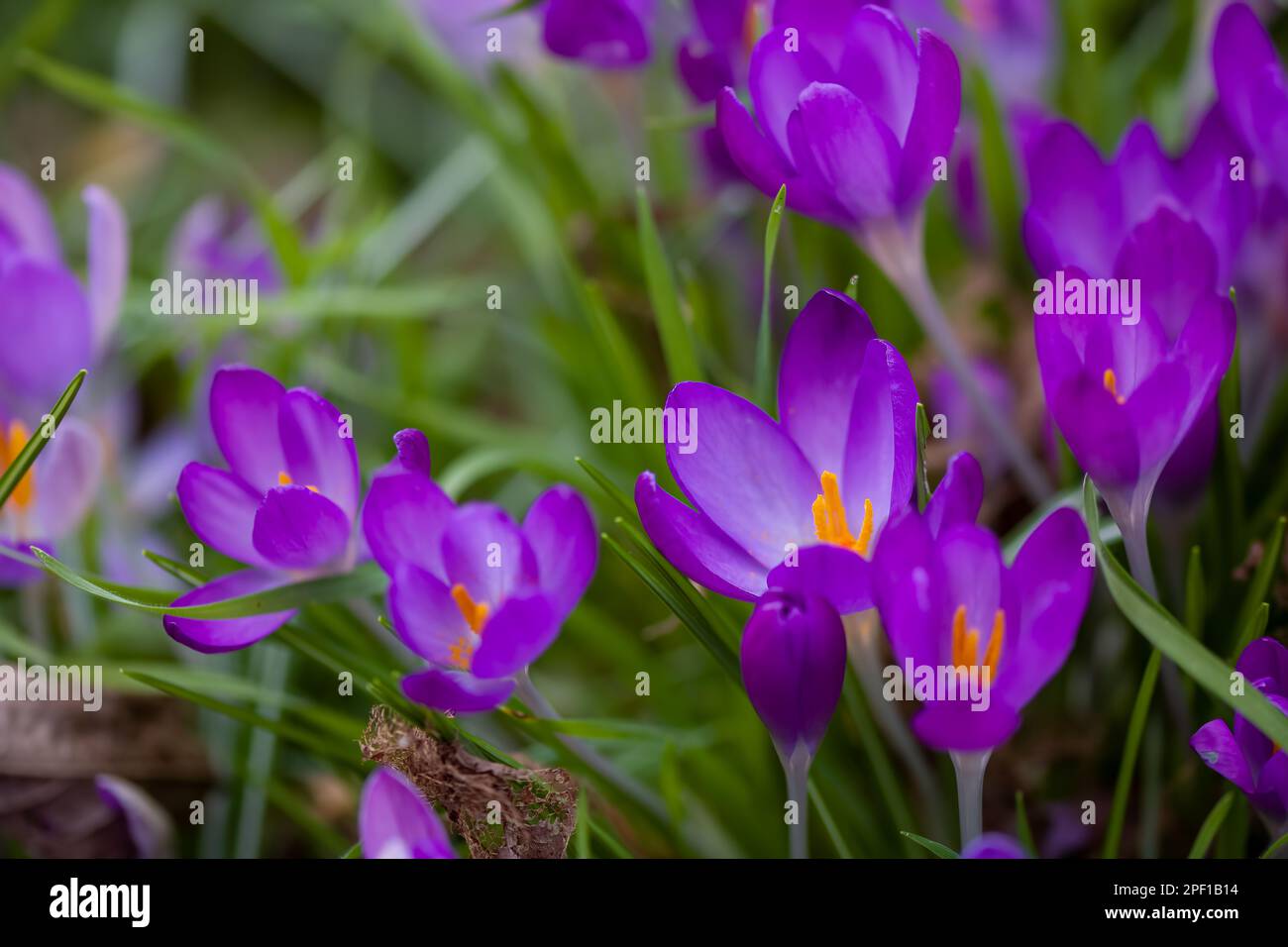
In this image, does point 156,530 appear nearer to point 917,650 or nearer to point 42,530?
point 42,530

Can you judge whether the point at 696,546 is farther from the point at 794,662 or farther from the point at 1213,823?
the point at 1213,823

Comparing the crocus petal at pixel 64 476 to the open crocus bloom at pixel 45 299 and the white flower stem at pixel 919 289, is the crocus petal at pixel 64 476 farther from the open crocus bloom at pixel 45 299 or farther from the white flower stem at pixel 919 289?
the white flower stem at pixel 919 289

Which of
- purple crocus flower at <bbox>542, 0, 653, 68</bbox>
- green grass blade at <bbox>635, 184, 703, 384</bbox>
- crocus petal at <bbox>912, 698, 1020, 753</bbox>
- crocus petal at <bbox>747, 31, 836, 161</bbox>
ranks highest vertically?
purple crocus flower at <bbox>542, 0, 653, 68</bbox>

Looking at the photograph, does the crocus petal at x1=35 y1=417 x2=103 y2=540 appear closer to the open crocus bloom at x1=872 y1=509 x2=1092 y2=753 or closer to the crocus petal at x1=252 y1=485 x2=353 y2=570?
the crocus petal at x1=252 y1=485 x2=353 y2=570

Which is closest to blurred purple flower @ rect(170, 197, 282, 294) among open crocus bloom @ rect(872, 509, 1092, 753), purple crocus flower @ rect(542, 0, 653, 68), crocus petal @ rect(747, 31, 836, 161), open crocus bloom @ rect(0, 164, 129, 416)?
open crocus bloom @ rect(0, 164, 129, 416)

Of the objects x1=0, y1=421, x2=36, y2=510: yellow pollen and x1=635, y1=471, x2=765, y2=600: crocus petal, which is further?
x1=0, y1=421, x2=36, y2=510: yellow pollen

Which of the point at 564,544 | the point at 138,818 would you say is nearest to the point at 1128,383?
the point at 564,544
